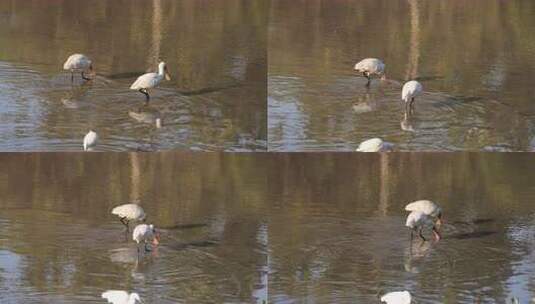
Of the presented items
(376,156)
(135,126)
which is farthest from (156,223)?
(376,156)

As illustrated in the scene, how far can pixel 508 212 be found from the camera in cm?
1052

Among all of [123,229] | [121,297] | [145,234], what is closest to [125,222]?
[123,229]

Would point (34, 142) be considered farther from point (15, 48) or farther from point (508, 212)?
point (508, 212)

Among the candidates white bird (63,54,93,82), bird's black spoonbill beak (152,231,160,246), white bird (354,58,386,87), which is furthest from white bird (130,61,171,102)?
white bird (354,58,386,87)

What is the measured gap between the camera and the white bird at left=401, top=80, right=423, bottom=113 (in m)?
10.1

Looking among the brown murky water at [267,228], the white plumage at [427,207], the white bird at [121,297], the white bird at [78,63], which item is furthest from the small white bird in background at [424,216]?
the white bird at [78,63]

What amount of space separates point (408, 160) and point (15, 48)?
2.67 meters

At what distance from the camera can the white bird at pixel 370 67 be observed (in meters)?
10.5

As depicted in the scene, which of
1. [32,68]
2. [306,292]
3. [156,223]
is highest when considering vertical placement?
[32,68]

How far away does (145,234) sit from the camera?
9664 mm

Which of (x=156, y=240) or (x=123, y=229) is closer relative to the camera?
(x=156, y=240)

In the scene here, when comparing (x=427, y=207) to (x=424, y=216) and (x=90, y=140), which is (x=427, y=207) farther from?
(x=90, y=140)

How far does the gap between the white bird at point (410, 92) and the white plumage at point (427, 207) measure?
1.81 ft

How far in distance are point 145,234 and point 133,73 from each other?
4.95 feet
